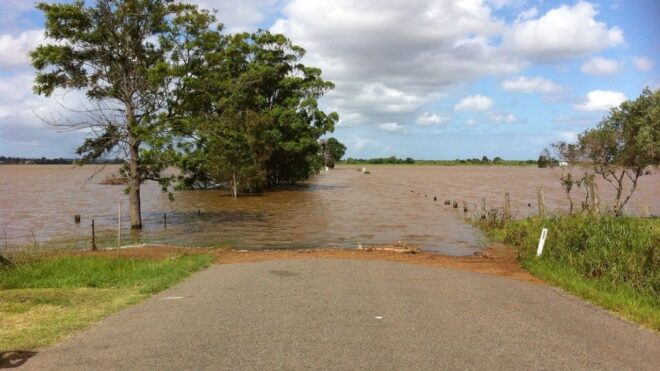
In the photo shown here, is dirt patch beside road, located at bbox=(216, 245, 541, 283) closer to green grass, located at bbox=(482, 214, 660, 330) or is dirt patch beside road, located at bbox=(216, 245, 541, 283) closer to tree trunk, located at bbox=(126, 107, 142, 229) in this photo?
green grass, located at bbox=(482, 214, 660, 330)

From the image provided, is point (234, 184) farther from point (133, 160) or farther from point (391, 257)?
point (391, 257)

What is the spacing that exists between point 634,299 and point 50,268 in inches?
451

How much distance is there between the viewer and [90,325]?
750cm

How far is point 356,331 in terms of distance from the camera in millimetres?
7137

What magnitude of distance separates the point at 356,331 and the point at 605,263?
24.0 ft

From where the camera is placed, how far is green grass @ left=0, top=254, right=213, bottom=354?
723 cm

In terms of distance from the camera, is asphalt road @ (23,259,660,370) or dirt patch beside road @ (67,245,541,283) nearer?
asphalt road @ (23,259,660,370)

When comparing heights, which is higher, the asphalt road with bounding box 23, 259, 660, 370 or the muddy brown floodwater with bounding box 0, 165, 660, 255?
the asphalt road with bounding box 23, 259, 660, 370

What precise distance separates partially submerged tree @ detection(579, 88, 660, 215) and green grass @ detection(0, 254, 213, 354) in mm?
17254

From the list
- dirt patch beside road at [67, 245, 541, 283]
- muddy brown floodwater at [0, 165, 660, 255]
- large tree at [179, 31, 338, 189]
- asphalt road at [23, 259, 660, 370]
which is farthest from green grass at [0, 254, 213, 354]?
large tree at [179, 31, 338, 189]

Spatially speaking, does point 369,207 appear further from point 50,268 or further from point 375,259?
point 50,268

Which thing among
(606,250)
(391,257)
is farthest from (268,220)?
(606,250)

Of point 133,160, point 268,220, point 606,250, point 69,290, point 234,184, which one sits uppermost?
point 133,160

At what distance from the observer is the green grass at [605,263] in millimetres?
9188
